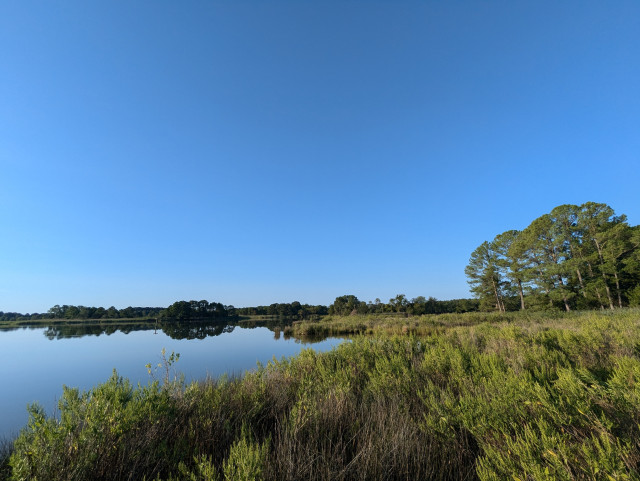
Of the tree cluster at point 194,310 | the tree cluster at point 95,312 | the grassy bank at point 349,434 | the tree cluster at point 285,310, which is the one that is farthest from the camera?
the tree cluster at point 285,310

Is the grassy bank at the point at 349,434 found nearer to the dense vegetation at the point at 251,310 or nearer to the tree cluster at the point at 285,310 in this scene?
the dense vegetation at the point at 251,310

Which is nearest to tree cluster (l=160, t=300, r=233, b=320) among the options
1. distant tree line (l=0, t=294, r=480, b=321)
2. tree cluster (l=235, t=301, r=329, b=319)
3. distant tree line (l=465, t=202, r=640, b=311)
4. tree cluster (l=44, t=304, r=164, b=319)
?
distant tree line (l=0, t=294, r=480, b=321)

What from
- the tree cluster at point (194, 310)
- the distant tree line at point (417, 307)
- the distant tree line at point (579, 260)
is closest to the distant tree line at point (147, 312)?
the tree cluster at point (194, 310)

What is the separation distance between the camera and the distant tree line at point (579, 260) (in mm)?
31016

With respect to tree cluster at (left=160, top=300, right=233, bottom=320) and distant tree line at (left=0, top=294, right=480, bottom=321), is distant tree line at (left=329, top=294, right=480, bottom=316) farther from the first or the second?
tree cluster at (left=160, top=300, right=233, bottom=320)

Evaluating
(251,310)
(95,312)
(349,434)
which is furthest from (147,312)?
(349,434)

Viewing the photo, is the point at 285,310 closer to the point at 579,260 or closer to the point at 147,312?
the point at 147,312

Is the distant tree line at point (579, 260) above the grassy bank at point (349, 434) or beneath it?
above

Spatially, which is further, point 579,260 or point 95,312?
point 95,312

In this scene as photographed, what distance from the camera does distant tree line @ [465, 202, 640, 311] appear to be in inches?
1221

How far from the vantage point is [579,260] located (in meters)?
30.4

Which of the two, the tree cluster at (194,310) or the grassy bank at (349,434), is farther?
the tree cluster at (194,310)

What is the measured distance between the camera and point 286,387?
5.13m

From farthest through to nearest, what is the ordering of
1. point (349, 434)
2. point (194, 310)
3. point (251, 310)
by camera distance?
point (251, 310)
point (194, 310)
point (349, 434)
